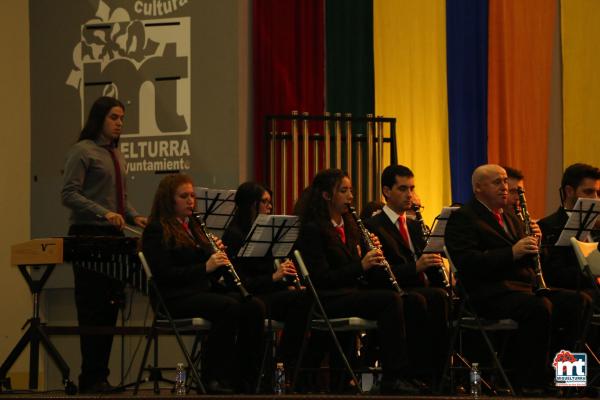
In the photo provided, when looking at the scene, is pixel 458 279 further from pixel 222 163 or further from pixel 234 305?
pixel 222 163

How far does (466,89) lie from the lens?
9.06 meters

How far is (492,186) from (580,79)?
2.95 m

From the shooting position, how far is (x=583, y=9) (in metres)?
8.92

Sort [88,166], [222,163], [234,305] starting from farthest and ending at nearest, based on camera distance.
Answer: [222,163]
[88,166]
[234,305]

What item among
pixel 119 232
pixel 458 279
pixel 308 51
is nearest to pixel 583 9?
pixel 308 51

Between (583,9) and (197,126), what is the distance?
3287 millimetres

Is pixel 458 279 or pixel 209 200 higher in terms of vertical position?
pixel 209 200

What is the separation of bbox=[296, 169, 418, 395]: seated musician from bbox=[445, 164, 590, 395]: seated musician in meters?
0.47

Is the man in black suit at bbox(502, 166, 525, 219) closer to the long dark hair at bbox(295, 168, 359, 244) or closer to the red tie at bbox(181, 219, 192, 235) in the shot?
the long dark hair at bbox(295, 168, 359, 244)

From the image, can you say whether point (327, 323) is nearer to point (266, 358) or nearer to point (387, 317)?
point (387, 317)

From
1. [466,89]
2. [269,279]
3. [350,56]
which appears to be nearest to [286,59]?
[350,56]

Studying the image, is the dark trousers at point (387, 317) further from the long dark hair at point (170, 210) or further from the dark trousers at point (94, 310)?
the dark trousers at point (94, 310)

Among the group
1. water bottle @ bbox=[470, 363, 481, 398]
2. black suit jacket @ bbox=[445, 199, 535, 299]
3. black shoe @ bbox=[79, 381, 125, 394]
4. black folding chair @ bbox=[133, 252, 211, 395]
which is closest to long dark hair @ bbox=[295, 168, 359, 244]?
black suit jacket @ bbox=[445, 199, 535, 299]

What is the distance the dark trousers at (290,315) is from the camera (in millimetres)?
6469
